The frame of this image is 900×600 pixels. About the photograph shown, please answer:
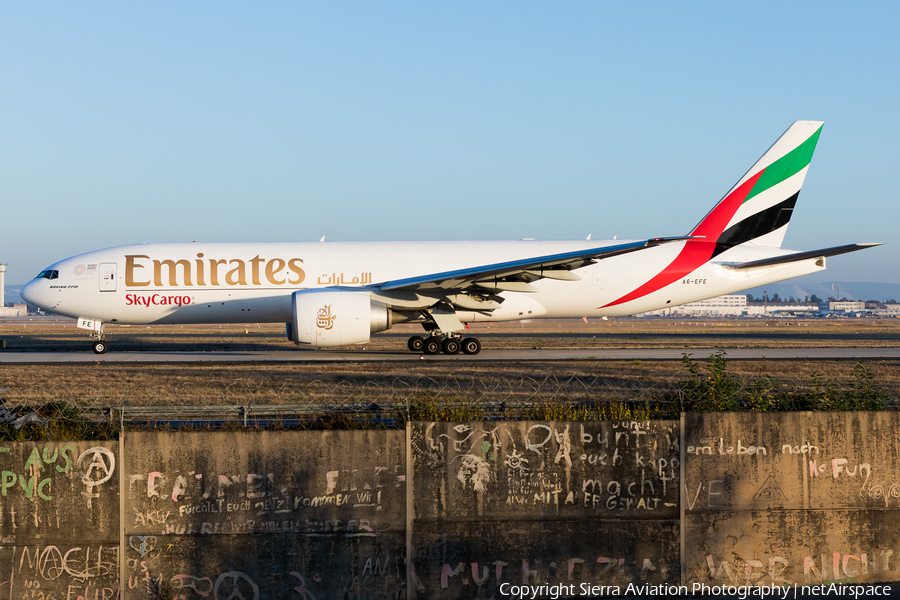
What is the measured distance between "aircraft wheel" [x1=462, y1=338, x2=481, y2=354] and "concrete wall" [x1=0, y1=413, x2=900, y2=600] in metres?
14.4

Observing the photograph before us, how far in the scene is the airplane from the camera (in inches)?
874

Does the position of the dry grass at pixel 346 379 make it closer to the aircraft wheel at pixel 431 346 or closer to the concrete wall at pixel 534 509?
the concrete wall at pixel 534 509

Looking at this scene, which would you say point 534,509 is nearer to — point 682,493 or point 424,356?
point 682,493

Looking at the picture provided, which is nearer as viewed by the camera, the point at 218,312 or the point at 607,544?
the point at 607,544

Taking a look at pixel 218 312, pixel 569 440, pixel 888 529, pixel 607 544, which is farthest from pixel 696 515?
pixel 218 312

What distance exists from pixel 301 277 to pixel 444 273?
4803 millimetres

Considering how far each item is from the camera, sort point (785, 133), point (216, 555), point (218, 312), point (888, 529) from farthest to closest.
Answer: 1. point (785, 133)
2. point (218, 312)
3. point (888, 529)
4. point (216, 555)

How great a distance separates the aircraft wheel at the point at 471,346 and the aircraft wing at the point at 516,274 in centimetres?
215

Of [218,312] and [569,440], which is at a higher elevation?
[218,312]

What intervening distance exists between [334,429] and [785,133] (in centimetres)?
2180

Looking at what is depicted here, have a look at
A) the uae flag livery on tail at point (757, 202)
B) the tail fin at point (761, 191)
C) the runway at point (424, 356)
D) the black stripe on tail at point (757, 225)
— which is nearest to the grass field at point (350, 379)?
the runway at point (424, 356)

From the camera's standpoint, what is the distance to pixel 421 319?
2264 cm

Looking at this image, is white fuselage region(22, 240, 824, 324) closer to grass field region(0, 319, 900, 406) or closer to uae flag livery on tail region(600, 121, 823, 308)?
uae flag livery on tail region(600, 121, 823, 308)

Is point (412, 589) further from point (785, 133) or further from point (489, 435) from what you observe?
point (785, 133)
